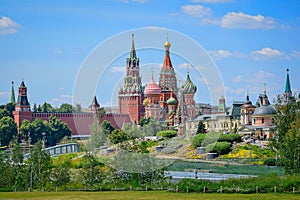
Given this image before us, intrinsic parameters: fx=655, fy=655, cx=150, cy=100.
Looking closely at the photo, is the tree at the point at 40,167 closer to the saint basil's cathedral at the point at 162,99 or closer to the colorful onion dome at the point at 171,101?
the saint basil's cathedral at the point at 162,99

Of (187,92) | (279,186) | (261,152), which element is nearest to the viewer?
(279,186)

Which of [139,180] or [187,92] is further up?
[187,92]

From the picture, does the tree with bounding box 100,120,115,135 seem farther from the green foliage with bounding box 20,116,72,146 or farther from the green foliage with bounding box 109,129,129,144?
the green foliage with bounding box 20,116,72,146

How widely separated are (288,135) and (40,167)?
42.2ft

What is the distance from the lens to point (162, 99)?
274ft

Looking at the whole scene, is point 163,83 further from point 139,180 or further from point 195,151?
point 139,180

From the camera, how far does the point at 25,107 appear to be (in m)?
84.7

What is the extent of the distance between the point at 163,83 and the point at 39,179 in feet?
158

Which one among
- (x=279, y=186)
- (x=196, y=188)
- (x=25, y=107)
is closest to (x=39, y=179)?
(x=196, y=188)

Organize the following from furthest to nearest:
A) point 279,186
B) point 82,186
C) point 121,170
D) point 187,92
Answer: point 187,92, point 121,170, point 82,186, point 279,186

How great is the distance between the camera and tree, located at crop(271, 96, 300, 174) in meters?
31.3

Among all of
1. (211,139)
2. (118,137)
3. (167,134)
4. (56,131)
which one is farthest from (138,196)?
(56,131)

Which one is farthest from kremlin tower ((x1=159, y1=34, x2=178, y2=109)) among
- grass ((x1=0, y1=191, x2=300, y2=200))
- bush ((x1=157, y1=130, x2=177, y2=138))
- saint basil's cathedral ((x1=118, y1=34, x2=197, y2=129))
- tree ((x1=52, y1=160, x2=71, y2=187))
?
grass ((x1=0, y1=191, x2=300, y2=200))

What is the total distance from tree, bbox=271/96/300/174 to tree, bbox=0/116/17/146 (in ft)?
135
